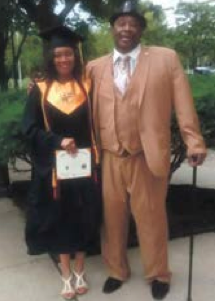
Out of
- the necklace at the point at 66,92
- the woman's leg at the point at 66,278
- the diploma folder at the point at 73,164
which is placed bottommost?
the woman's leg at the point at 66,278

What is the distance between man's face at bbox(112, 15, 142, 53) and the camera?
10.9 ft

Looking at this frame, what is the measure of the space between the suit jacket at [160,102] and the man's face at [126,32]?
0.11 metres

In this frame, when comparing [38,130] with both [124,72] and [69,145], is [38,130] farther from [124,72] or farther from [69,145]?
[124,72]

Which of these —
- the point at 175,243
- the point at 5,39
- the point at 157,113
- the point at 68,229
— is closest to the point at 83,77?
the point at 157,113

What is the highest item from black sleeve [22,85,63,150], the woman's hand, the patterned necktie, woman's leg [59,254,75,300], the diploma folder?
the patterned necktie

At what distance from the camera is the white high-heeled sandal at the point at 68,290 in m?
3.69

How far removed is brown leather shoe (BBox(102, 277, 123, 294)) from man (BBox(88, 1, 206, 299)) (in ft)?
0.88

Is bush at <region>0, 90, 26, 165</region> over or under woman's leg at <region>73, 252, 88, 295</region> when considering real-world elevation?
over

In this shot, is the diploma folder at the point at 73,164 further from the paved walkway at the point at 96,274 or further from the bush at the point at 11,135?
the bush at the point at 11,135

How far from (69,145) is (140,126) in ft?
1.56

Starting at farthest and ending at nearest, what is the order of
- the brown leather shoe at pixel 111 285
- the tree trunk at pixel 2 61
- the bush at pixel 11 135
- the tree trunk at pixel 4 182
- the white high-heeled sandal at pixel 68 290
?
the tree trunk at pixel 2 61
the tree trunk at pixel 4 182
the bush at pixel 11 135
the brown leather shoe at pixel 111 285
the white high-heeled sandal at pixel 68 290

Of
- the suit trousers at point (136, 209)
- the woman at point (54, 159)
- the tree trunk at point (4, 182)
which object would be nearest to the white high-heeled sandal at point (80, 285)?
the woman at point (54, 159)

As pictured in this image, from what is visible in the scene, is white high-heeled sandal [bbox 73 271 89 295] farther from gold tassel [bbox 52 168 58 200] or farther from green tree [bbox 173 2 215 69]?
green tree [bbox 173 2 215 69]

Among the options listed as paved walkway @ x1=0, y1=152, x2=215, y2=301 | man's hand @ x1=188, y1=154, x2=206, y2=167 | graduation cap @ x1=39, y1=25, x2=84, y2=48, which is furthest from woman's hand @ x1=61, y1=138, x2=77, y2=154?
paved walkway @ x1=0, y1=152, x2=215, y2=301
